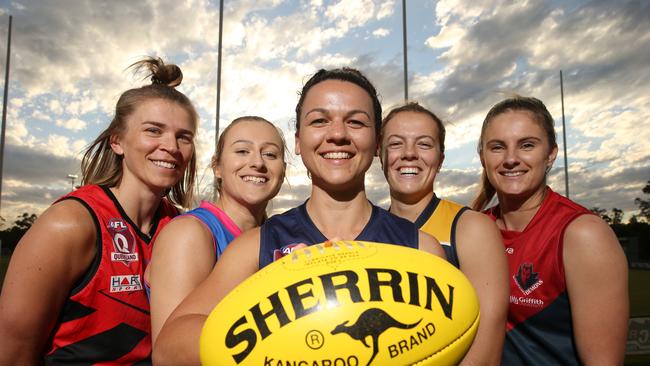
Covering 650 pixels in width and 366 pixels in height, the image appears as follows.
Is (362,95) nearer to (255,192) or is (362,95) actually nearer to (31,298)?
(255,192)

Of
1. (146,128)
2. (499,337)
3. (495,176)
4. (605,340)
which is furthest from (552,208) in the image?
(146,128)

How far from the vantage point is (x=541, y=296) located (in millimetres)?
2574

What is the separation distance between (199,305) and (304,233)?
55 cm

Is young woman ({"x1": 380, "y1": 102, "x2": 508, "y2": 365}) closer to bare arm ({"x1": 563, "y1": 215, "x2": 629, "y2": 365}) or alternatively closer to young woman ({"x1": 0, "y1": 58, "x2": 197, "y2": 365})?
bare arm ({"x1": 563, "y1": 215, "x2": 629, "y2": 365})

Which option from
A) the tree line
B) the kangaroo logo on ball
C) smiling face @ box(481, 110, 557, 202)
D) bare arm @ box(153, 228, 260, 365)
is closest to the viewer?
the kangaroo logo on ball

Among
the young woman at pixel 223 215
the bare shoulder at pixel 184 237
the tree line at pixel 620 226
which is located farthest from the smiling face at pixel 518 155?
the tree line at pixel 620 226

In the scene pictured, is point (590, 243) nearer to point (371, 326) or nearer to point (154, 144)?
point (371, 326)

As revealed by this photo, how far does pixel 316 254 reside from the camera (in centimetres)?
156

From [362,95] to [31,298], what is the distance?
2.03 m

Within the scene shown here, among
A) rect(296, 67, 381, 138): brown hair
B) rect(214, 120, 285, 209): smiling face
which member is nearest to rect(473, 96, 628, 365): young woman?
rect(296, 67, 381, 138): brown hair

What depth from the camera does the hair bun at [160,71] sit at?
332cm

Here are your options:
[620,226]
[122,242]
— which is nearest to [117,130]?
[122,242]

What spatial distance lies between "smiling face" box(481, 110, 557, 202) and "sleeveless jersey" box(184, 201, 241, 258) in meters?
1.67

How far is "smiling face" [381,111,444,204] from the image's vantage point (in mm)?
2635
